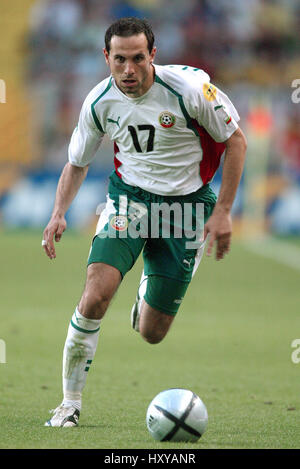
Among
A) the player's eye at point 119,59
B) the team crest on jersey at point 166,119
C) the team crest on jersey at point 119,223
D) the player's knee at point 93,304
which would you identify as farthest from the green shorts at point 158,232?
the player's eye at point 119,59

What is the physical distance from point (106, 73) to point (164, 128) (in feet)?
63.9

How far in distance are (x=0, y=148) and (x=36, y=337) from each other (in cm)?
1543

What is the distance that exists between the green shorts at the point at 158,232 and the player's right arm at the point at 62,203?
0.80 feet

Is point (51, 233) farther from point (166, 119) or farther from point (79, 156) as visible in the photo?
point (166, 119)

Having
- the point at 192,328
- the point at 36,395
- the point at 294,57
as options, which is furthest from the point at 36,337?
the point at 294,57

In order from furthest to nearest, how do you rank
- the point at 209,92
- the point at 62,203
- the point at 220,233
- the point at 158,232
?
the point at 158,232 → the point at 62,203 → the point at 209,92 → the point at 220,233

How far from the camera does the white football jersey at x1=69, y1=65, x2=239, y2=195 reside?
19.0 feet

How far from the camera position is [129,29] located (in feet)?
18.5

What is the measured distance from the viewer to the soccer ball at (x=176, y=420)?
4.96 metres

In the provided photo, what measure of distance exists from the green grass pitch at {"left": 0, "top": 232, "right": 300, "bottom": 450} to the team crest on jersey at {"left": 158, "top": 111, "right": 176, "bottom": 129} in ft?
6.37

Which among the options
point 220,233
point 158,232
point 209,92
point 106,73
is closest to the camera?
point 220,233

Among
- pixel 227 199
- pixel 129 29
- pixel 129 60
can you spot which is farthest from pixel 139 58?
pixel 227 199

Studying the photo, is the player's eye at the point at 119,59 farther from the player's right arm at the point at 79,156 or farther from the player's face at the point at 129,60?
the player's right arm at the point at 79,156
